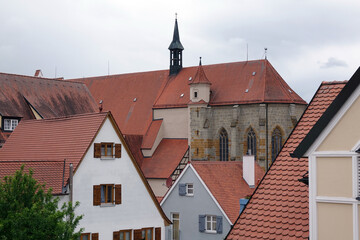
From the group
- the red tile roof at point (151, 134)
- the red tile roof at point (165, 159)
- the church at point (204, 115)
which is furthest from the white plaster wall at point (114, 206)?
the red tile roof at point (151, 134)

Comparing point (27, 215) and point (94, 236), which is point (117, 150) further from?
point (27, 215)

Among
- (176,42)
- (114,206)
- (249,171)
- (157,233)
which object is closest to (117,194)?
(114,206)

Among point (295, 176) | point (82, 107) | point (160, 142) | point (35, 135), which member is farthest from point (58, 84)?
point (295, 176)

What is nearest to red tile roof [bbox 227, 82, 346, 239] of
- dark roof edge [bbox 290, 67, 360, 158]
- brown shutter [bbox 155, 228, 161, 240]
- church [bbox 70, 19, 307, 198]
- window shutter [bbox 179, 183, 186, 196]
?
dark roof edge [bbox 290, 67, 360, 158]

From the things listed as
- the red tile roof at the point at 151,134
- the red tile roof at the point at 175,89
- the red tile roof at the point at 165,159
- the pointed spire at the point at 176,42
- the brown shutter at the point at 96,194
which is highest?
the pointed spire at the point at 176,42

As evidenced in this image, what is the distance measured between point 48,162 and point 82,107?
25.5 metres

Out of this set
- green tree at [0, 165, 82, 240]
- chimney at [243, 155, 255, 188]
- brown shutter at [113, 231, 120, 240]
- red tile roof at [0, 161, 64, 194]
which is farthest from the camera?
chimney at [243, 155, 255, 188]

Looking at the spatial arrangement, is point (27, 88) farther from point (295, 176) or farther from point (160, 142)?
point (295, 176)

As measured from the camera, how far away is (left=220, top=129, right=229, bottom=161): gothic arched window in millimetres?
58219

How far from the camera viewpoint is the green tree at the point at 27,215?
48.8 ft

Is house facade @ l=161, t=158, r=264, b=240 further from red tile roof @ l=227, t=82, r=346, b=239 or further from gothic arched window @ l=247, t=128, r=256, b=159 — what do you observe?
gothic arched window @ l=247, t=128, r=256, b=159

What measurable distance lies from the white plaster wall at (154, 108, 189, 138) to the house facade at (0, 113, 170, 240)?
3475 cm

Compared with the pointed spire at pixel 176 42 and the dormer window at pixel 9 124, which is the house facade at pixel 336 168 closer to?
the dormer window at pixel 9 124

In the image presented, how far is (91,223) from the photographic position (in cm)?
2431
